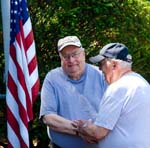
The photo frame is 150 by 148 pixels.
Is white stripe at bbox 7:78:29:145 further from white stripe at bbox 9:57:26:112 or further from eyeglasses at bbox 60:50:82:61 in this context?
eyeglasses at bbox 60:50:82:61

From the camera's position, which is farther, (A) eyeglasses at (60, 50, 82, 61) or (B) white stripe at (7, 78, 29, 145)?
(B) white stripe at (7, 78, 29, 145)

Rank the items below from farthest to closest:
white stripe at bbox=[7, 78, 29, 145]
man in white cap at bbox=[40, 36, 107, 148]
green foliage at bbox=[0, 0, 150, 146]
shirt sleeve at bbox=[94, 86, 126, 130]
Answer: green foliage at bbox=[0, 0, 150, 146], white stripe at bbox=[7, 78, 29, 145], man in white cap at bbox=[40, 36, 107, 148], shirt sleeve at bbox=[94, 86, 126, 130]

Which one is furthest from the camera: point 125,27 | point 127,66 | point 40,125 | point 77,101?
point 125,27

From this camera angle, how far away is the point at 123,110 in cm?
394

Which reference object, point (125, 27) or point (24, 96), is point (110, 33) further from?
point (24, 96)

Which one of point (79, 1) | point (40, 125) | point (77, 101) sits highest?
point (79, 1)

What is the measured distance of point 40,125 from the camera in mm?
6469

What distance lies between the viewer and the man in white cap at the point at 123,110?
3922mm

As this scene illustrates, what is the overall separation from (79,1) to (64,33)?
0.55 m

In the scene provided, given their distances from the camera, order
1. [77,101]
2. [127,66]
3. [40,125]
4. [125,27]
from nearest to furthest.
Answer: [127,66] → [77,101] → [40,125] → [125,27]

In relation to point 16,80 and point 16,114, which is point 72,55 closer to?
point 16,80

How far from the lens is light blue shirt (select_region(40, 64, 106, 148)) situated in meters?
4.71

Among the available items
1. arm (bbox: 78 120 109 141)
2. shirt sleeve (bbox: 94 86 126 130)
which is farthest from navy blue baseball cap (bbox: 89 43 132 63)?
arm (bbox: 78 120 109 141)

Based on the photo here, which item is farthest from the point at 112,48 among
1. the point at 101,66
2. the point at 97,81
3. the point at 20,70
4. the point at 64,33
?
the point at 64,33
